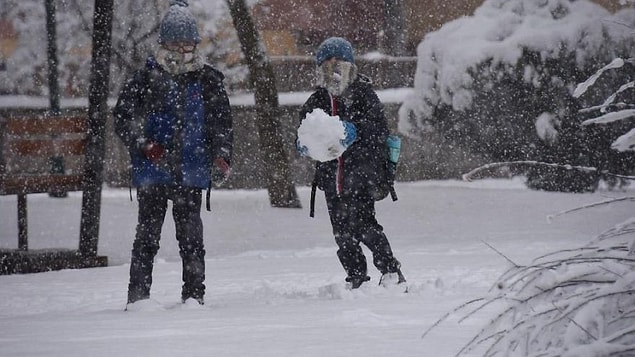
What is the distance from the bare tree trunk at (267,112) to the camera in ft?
42.9

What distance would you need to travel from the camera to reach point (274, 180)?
13.0 m

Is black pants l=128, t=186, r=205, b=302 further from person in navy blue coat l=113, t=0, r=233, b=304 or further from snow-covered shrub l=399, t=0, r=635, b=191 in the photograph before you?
snow-covered shrub l=399, t=0, r=635, b=191

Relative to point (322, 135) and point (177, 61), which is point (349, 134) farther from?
point (177, 61)

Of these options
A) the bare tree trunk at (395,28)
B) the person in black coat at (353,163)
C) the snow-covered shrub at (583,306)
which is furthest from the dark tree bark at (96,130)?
the bare tree trunk at (395,28)

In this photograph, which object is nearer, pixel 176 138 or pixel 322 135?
pixel 176 138

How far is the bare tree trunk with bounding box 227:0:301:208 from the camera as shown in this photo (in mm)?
13062

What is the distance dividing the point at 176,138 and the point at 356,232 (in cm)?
130

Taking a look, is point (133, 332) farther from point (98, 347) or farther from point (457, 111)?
point (457, 111)

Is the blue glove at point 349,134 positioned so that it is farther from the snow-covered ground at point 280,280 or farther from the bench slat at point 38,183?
the bench slat at point 38,183

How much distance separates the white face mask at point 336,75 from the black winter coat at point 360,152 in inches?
1.8

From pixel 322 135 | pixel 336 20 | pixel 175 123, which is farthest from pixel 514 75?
pixel 336 20

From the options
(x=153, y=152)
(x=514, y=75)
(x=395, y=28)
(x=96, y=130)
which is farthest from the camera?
(x=395, y=28)

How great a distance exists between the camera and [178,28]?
19.3ft

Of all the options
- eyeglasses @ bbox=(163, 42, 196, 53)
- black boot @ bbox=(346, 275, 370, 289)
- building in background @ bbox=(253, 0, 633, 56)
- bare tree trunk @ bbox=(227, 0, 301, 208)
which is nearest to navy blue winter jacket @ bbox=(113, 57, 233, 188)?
eyeglasses @ bbox=(163, 42, 196, 53)
